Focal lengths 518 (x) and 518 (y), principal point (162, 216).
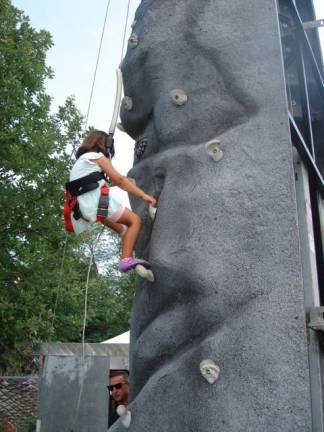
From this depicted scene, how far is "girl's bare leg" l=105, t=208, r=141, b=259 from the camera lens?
369 cm

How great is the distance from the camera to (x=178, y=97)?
3941mm

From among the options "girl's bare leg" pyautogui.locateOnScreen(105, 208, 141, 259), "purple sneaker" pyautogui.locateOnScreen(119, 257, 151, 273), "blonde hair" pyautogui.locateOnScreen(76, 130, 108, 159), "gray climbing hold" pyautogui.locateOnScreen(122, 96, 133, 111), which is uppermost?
"gray climbing hold" pyautogui.locateOnScreen(122, 96, 133, 111)

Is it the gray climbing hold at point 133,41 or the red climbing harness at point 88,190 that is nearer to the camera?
the red climbing harness at point 88,190

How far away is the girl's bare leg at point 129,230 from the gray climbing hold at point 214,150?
73 cm

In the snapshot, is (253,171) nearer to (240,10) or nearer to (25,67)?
(240,10)

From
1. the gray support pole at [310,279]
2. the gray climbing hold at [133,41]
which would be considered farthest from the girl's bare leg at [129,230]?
the gray climbing hold at [133,41]

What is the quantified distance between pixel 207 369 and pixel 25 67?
28.7 feet

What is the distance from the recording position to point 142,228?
3959 mm

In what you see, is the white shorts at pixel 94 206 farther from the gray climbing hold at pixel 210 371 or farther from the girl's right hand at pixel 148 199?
the gray climbing hold at pixel 210 371

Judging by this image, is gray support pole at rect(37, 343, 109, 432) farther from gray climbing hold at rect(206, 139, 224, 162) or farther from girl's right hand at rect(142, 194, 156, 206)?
gray climbing hold at rect(206, 139, 224, 162)

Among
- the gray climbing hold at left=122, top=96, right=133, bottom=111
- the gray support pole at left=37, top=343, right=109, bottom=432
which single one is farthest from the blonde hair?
the gray support pole at left=37, top=343, right=109, bottom=432

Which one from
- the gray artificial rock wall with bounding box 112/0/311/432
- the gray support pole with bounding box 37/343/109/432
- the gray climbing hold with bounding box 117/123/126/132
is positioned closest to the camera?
the gray artificial rock wall with bounding box 112/0/311/432

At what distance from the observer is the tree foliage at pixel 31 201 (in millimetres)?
9227

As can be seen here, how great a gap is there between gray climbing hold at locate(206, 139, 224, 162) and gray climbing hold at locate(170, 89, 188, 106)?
47cm
